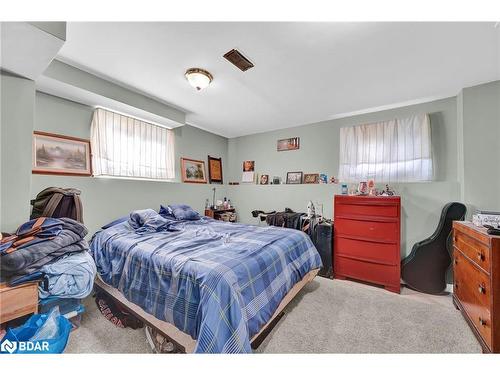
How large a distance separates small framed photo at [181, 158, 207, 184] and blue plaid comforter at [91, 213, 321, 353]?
5.47 feet

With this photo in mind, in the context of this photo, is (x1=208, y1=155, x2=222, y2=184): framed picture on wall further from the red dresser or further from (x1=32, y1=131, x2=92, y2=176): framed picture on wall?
the red dresser

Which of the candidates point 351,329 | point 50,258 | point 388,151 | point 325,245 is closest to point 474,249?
point 351,329

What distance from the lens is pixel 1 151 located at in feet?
4.74

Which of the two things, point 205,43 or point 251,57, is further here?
point 251,57

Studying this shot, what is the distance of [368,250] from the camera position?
8.69 ft

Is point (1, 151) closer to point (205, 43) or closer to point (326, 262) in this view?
point (205, 43)

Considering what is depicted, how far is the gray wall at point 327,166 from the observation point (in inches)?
107

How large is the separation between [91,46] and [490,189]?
14.6ft

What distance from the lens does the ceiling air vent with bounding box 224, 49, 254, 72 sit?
1.86 metres

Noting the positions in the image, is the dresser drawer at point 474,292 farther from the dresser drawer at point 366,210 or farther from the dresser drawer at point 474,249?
the dresser drawer at point 366,210

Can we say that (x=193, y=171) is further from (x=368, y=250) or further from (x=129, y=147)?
(x=368, y=250)

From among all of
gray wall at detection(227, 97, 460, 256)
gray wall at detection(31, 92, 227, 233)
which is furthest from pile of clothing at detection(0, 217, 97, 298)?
gray wall at detection(227, 97, 460, 256)

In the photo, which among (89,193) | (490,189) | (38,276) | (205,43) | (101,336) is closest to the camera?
(38,276)
